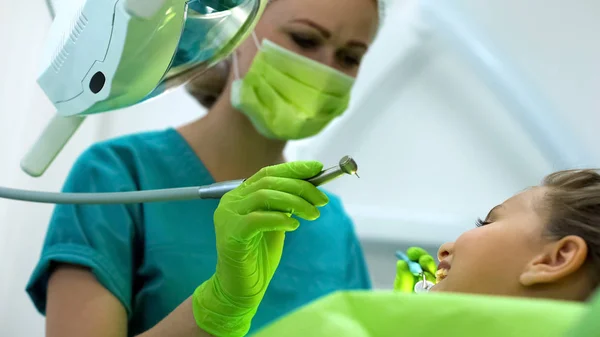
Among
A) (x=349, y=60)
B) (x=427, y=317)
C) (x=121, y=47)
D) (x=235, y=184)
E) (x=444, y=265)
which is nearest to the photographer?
(x=427, y=317)

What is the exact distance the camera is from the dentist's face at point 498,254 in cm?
84

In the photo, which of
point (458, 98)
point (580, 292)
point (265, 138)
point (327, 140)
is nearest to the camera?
point (580, 292)

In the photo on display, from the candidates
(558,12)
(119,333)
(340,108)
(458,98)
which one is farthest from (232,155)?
(558,12)

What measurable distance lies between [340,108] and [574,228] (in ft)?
2.07

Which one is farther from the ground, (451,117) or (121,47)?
(121,47)

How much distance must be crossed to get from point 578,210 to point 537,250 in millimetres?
92

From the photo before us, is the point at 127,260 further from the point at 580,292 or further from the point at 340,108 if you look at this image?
the point at 580,292

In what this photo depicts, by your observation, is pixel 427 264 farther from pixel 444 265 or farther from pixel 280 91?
pixel 280 91

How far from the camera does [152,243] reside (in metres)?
1.13

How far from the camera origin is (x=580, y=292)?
0.82m

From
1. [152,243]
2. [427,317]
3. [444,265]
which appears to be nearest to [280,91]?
[152,243]

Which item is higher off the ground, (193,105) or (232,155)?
(232,155)

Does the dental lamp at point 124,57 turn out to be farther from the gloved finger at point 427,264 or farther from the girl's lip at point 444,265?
the gloved finger at point 427,264

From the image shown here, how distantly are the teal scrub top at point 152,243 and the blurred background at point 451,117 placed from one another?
515 millimetres
